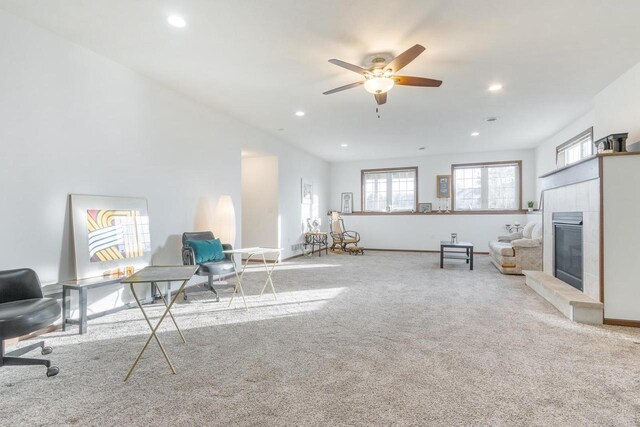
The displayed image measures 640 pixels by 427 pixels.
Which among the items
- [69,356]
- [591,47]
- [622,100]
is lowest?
[69,356]

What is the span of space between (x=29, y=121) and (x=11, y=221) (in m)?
0.90

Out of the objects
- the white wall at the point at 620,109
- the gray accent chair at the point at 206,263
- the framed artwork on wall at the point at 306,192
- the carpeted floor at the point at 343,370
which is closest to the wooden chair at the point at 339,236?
the framed artwork on wall at the point at 306,192

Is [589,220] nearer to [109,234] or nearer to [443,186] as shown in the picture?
[109,234]

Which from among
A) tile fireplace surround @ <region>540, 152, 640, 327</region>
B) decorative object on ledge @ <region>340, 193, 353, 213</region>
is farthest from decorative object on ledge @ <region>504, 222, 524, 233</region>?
tile fireplace surround @ <region>540, 152, 640, 327</region>

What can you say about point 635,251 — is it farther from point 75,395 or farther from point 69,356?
point 69,356

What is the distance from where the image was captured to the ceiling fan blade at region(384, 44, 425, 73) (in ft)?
9.01

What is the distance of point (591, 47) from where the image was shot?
319 centimetres

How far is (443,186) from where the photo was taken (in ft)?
29.3

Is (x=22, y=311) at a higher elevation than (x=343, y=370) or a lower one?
higher

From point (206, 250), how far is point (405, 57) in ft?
10.7

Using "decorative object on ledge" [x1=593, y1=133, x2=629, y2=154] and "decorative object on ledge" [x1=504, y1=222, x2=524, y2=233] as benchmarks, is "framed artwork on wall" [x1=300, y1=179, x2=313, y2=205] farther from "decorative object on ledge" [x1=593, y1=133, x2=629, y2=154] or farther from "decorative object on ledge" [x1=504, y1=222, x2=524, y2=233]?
"decorative object on ledge" [x1=593, y1=133, x2=629, y2=154]

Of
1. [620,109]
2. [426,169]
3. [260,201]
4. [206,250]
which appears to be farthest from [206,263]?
[426,169]

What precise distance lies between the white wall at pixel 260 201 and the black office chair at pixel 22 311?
195 inches

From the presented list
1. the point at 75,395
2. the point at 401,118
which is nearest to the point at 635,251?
the point at 401,118
